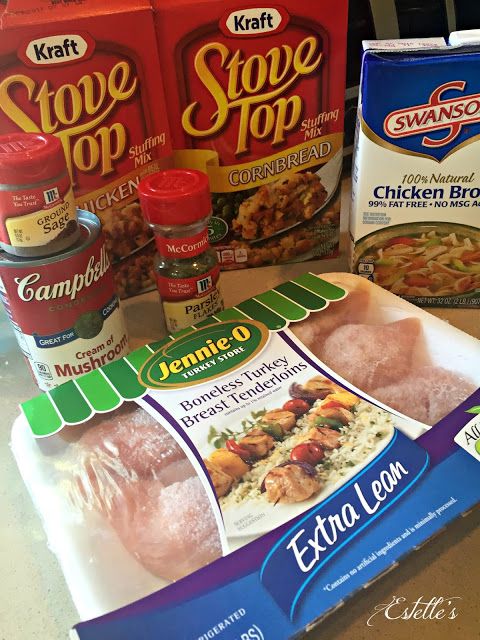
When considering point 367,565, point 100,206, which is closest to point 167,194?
point 100,206

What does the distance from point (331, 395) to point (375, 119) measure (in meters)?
0.34

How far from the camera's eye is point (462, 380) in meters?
0.62

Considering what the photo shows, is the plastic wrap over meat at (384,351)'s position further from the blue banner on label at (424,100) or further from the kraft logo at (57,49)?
the kraft logo at (57,49)

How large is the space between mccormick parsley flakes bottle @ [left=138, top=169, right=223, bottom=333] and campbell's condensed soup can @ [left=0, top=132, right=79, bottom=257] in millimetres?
97

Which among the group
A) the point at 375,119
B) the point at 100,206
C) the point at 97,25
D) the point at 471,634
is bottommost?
the point at 471,634

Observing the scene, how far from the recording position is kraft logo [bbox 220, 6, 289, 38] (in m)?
0.74

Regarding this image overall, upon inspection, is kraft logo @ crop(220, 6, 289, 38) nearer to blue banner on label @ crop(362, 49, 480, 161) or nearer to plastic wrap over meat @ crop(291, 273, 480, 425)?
blue banner on label @ crop(362, 49, 480, 161)

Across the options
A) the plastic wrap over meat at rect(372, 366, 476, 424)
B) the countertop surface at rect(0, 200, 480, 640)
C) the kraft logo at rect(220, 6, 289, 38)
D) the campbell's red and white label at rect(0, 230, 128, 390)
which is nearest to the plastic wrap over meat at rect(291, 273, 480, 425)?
the plastic wrap over meat at rect(372, 366, 476, 424)

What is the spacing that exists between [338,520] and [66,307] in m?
0.36

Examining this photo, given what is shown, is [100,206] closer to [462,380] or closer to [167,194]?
[167,194]

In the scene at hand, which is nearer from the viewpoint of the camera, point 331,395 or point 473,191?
point 331,395

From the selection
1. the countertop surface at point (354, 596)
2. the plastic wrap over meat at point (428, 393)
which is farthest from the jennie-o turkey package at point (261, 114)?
the countertop surface at point (354, 596)

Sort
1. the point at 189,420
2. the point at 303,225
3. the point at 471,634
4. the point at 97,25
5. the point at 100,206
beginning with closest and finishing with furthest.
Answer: the point at 471,634 < the point at 189,420 < the point at 97,25 < the point at 100,206 < the point at 303,225

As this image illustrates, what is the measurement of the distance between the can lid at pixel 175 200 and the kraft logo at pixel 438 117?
0.24 meters
